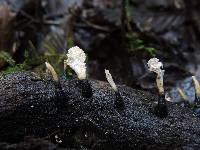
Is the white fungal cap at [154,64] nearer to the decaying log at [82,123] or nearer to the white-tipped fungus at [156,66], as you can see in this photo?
the white-tipped fungus at [156,66]

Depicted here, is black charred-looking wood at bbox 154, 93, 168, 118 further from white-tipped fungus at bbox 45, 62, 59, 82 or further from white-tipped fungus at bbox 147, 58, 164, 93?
white-tipped fungus at bbox 45, 62, 59, 82

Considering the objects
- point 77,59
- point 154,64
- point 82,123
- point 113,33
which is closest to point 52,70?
point 77,59

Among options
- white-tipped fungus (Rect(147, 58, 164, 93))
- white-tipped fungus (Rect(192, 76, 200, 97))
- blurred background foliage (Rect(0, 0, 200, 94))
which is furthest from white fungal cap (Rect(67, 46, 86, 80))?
blurred background foliage (Rect(0, 0, 200, 94))

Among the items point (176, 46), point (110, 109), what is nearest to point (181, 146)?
point (110, 109)

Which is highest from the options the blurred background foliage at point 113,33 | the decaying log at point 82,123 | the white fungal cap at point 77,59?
the blurred background foliage at point 113,33

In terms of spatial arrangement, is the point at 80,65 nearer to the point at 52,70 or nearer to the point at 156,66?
the point at 52,70

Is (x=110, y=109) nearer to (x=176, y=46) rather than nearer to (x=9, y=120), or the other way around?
(x=9, y=120)

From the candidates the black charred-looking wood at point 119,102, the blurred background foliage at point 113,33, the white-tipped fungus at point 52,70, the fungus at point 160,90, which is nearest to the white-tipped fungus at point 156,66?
the fungus at point 160,90
